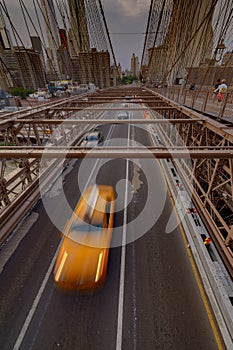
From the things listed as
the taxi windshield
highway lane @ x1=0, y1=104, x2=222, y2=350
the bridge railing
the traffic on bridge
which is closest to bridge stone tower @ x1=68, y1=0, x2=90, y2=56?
the traffic on bridge

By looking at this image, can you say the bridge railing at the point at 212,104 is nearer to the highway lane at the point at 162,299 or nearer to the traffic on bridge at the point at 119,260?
the traffic on bridge at the point at 119,260

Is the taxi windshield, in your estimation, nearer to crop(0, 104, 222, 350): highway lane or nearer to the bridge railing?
crop(0, 104, 222, 350): highway lane

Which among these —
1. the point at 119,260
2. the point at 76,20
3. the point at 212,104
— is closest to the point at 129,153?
the point at 119,260

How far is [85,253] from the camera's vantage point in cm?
540

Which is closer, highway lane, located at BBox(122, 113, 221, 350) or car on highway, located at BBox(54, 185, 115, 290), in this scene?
highway lane, located at BBox(122, 113, 221, 350)

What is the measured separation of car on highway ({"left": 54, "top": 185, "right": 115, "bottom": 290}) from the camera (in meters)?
5.18

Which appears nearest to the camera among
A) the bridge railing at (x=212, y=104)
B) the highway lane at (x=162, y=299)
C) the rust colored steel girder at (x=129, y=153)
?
the rust colored steel girder at (x=129, y=153)

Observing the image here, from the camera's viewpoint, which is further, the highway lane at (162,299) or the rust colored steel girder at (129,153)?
the highway lane at (162,299)

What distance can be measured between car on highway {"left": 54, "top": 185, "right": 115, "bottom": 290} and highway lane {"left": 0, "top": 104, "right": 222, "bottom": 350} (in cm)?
70

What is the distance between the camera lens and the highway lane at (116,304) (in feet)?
15.2

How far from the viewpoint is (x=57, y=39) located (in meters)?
16.2

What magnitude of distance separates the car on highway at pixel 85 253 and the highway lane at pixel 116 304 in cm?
70

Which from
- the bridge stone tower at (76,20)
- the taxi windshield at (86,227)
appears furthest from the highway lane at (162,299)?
the bridge stone tower at (76,20)

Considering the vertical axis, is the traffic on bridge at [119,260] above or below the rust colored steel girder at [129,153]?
below
